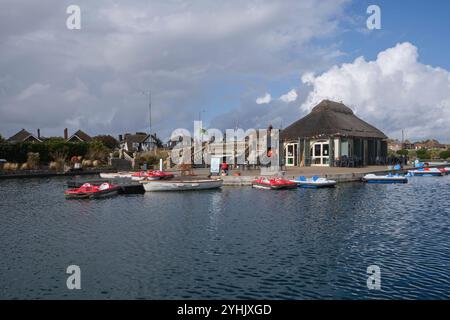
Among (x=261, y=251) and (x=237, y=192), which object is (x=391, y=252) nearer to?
(x=261, y=251)

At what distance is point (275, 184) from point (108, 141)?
100217 millimetres

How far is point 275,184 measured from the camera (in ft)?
124

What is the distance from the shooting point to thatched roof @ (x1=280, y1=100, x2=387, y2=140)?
5981 cm

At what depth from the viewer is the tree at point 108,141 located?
125m

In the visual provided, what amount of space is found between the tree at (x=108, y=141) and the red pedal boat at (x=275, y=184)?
95.6 m

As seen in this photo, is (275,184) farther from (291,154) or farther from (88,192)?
(291,154)

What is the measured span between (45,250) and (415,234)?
1681 cm
